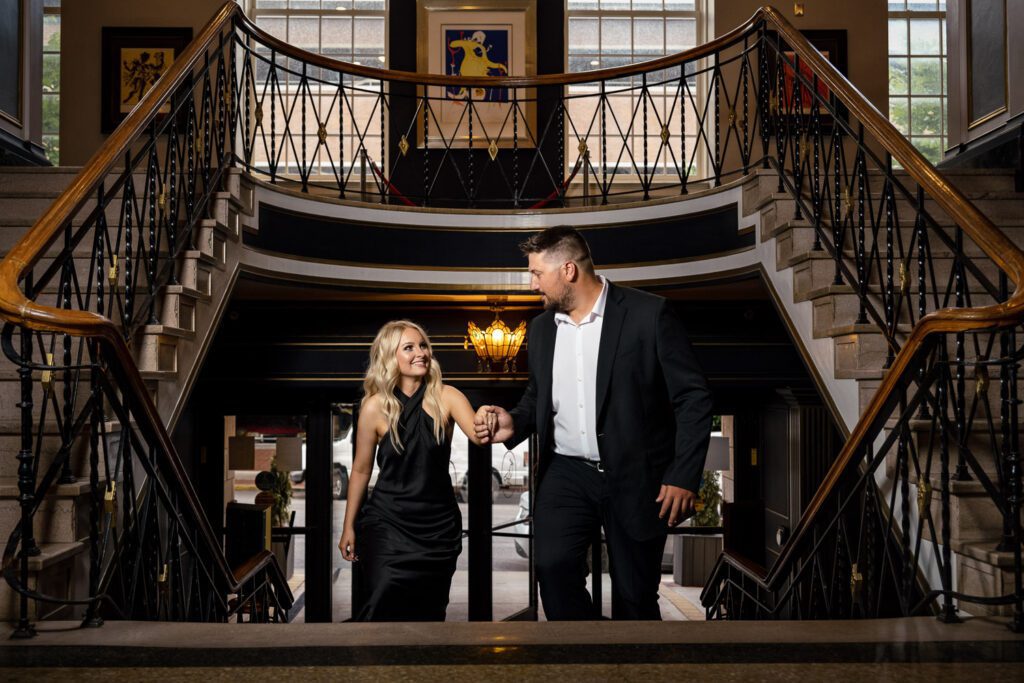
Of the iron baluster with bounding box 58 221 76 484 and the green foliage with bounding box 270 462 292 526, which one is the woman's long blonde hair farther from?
the green foliage with bounding box 270 462 292 526

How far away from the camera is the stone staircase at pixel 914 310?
9.21ft

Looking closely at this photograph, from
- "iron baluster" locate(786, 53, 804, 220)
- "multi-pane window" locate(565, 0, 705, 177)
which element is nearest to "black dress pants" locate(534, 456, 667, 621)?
"iron baluster" locate(786, 53, 804, 220)

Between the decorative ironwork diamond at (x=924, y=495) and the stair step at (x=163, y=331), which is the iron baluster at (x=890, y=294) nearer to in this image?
the decorative ironwork diamond at (x=924, y=495)

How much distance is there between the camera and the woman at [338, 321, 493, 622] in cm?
352

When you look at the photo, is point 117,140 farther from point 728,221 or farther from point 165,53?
point 165,53

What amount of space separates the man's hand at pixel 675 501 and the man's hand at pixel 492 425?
0.62 m

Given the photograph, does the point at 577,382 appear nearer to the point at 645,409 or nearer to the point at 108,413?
the point at 645,409

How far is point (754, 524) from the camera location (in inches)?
334

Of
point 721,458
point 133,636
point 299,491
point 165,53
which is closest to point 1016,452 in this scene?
point 133,636

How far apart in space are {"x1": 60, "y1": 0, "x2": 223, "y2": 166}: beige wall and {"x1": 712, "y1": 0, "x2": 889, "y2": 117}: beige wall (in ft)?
16.2

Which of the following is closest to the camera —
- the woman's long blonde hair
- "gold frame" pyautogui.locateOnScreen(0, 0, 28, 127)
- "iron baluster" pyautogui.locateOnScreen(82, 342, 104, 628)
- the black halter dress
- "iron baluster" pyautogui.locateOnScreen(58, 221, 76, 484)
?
"iron baluster" pyautogui.locateOnScreen(82, 342, 104, 628)

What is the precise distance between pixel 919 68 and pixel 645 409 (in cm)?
826

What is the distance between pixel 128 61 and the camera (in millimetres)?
8242

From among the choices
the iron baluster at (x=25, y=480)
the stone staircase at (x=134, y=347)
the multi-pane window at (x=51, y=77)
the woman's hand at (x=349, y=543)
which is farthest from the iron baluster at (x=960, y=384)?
the multi-pane window at (x=51, y=77)
